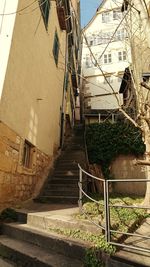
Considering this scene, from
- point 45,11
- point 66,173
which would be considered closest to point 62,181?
point 66,173

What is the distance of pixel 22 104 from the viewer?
18.5 ft

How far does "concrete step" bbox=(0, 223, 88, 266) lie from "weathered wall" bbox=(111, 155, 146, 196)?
4990 mm

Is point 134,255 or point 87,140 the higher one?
point 87,140

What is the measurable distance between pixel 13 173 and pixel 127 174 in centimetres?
510

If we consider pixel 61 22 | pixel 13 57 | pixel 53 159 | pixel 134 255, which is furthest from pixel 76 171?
pixel 61 22

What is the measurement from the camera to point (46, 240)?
3.53 metres

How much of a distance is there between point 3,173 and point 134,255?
3108mm

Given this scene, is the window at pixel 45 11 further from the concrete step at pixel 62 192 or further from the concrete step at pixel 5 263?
the concrete step at pixel 5 263

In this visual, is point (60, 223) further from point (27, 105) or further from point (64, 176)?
point (64, 176)

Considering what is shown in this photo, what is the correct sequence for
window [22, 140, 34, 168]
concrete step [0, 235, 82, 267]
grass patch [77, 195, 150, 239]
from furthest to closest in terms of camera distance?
1. window [22, 140, 34, 168]
2. grass patch [77, 195, 150, 239]
3. concrete step [0, 235, 82, 267]

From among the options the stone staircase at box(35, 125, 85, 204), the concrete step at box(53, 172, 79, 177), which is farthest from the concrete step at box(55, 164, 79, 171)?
the concrete step at box(53, 172, 79, 177)

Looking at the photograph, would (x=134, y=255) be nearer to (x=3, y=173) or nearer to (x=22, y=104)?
(x=3, y=173)

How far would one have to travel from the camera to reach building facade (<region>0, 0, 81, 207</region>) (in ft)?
15.8

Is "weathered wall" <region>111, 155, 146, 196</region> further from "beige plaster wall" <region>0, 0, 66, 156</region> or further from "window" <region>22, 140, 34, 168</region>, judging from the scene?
"window" <region>22, 140, 34, 168</region>
